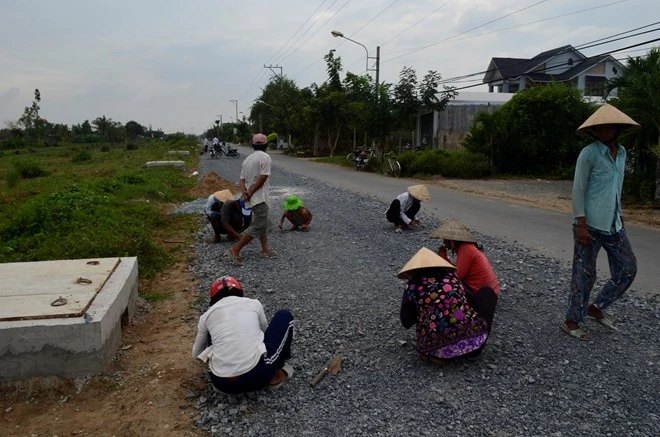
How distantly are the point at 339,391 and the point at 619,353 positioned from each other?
2122 millimetres

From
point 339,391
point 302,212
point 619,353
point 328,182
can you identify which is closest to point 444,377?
point 339,391

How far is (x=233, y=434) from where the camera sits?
3242mm

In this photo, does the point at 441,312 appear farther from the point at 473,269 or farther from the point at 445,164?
the point at 445,164

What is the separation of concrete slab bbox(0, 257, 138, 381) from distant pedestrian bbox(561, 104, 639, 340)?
359 cm

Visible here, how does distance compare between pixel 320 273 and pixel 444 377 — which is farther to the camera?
pixel 320 273

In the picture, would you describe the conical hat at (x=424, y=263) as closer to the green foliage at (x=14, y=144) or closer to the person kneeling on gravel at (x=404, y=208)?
the person kneeling on gravel at (x=404, y=208)

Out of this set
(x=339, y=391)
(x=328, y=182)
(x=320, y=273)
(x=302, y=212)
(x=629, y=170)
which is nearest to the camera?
(x=339, y=391)

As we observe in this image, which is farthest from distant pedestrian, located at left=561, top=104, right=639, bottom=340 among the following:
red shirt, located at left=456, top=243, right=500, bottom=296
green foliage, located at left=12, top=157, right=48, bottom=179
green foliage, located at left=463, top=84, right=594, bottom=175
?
green foliage, located at left=12, top=157, right=48, bottom=179

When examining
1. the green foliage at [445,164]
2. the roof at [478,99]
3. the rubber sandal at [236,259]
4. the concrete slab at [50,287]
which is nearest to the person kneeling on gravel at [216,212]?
the rubber sandal at [236,259]

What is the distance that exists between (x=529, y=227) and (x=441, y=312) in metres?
6.71

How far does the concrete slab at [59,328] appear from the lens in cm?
375

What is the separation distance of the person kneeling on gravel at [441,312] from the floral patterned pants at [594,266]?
898mm

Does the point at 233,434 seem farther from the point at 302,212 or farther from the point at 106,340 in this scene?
the point at 302,212

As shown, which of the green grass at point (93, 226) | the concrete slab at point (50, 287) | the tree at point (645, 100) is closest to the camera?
the concrete slab at point (50, 287)
